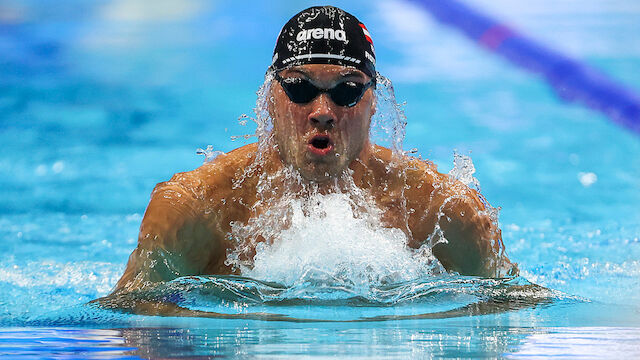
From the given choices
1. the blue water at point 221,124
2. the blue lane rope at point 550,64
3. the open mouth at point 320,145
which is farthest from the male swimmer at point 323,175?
the blue lane rope at point 550,64

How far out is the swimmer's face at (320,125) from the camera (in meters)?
2.63

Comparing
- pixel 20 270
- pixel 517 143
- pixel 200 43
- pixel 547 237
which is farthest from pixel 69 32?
pixel 547 237

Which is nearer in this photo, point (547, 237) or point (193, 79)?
point (547, 237)

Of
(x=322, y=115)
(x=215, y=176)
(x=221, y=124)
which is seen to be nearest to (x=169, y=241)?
(x=215, y=176)

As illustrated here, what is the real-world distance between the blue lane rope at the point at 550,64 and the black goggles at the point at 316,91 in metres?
4.20

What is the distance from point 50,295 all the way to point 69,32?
4359 mm

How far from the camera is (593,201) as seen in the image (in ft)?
19.0

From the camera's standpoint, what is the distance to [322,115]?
8.54 ft

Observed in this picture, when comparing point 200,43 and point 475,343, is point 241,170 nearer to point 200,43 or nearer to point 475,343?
point 475,343

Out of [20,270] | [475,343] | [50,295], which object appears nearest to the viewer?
[475,343]

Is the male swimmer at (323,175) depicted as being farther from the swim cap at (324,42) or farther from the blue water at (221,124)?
the blue water at (221,124)

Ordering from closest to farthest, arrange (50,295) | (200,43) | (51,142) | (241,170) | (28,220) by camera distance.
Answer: (241,170) < (50,295) < (28,220) < (51,142) < (200,43)

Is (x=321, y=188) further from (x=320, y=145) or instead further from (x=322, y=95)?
(x=322, y=95)

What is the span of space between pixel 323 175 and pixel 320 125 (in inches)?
7.8
